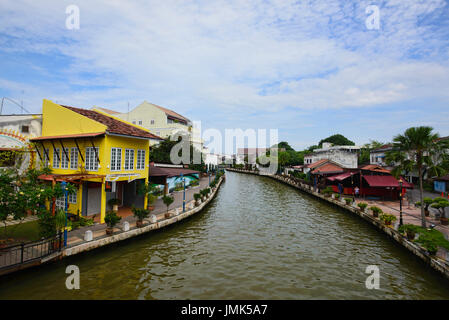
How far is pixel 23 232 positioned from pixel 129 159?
25.5 ft

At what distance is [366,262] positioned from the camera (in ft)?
44.5

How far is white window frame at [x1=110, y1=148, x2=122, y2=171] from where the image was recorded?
17547mm

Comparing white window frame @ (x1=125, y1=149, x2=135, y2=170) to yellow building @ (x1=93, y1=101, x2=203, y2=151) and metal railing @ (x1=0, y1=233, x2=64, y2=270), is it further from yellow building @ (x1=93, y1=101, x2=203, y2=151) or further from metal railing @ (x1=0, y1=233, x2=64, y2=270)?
yellow building @ (x1=93, y1=101, x2=203, y2=151)

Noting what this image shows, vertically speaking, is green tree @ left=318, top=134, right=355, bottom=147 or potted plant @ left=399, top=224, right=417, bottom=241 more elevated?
green tree @ left=318, top=134, right=355, bottom=147

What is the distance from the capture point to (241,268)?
1254cm

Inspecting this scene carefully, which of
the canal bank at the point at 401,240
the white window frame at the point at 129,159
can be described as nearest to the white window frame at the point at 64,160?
the white window frame at the point at 129,159

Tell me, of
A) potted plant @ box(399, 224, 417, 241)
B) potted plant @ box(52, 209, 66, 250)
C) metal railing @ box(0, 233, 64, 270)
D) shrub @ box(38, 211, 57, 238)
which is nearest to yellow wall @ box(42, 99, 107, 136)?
potted plant @ box(52, 209, 66, 250)

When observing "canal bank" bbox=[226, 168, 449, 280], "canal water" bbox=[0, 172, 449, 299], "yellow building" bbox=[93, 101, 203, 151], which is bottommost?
"canal water" bbox=[0, 172, 449, 299]

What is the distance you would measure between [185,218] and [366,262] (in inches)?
549

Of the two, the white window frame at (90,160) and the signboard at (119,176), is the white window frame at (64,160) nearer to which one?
the white window frame at (90,160)

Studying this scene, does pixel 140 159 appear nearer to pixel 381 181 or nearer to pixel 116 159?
pixel 116 159

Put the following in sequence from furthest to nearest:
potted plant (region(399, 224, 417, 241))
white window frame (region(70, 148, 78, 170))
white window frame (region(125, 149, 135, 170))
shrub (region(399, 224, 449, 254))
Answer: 1. white window frame (region(125, 149, 135, 170))
2. white window frame (region(70, 148, 78, 170))
3. potted plant (region(399, 224, 417, 241))
4. shrub (region(399, 224, 449, 254))

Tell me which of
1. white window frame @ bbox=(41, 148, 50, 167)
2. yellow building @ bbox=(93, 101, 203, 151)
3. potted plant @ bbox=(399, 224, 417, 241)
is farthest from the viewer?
yellow building @ bbox=(93, 101, 203, 151)

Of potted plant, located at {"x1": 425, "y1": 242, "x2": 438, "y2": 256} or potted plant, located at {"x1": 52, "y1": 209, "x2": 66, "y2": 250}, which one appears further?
potted plant, located at {"x1": 425, "y1": 242, "x2": 438, "y2": 256}
